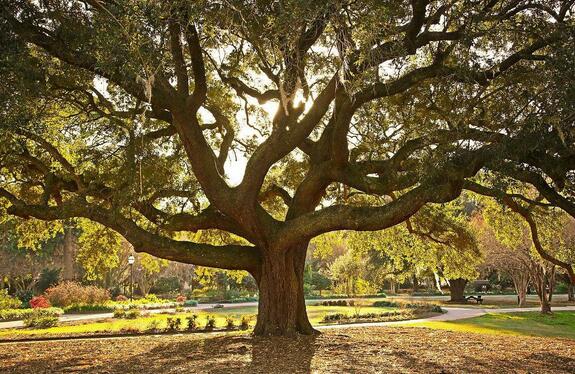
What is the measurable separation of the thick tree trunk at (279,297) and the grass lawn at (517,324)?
7.20 meters

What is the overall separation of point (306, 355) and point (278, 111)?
5.87 metres

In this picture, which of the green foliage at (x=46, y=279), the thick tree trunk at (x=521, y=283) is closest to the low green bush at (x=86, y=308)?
the green foliage at (x=46, y=279)

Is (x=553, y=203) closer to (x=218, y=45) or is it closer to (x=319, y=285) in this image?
(x=218, y=45)

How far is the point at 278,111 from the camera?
41.4 ft

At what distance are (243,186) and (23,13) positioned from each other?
18.7 ft

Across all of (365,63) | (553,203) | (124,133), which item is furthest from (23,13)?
(553,203)

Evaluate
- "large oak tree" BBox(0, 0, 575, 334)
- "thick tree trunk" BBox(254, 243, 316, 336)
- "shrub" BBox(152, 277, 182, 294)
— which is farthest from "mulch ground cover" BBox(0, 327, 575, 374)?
"shrub" BBox(152, 277, 182, 294)

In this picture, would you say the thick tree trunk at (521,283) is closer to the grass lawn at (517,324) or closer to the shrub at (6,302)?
the grass lawn at (517,324)

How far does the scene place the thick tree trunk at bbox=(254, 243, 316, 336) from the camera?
12.4 meters

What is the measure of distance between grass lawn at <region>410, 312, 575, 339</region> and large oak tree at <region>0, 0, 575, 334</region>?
6558 millimetres

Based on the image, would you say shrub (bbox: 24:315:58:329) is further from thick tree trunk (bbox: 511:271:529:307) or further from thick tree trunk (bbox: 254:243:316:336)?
thick tree trunk (bbox: 511:271:529:307)

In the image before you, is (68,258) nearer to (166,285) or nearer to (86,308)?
(86,308)

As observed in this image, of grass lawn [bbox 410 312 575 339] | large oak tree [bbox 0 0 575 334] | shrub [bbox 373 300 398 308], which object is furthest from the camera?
shrub [bbox 373 300 398 308]

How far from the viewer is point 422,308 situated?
25.5 meters
